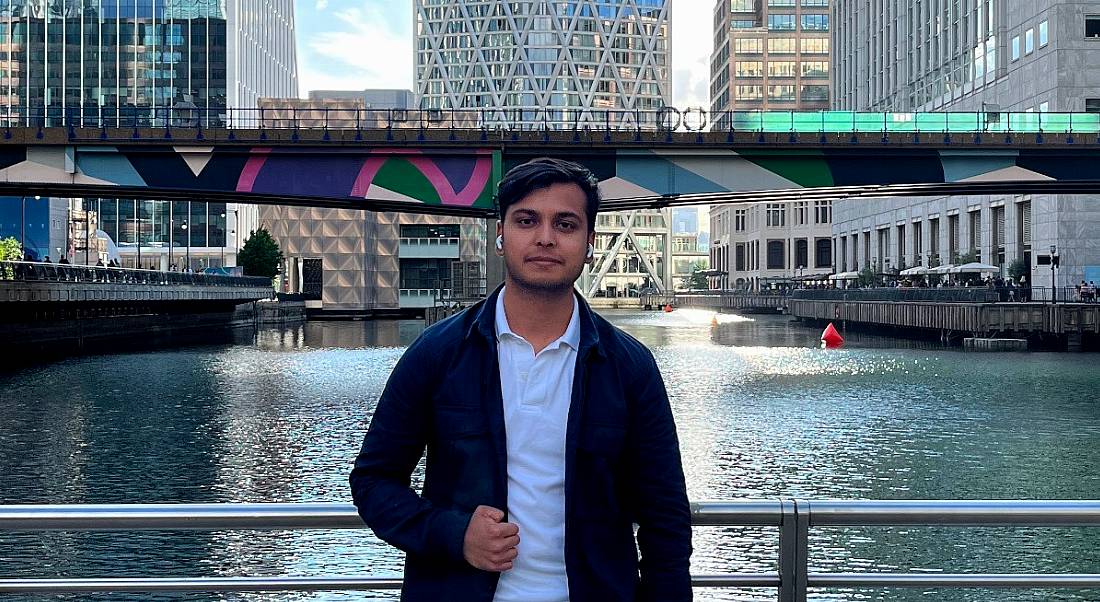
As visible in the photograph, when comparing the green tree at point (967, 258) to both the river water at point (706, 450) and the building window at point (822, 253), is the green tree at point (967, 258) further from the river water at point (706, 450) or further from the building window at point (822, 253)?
the building window at point (822, 253)

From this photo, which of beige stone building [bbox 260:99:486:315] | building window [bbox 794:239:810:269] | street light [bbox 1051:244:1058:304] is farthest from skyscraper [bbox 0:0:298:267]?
street light [bbox 1051:244:1058:304]

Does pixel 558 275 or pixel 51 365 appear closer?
pixel 558 275

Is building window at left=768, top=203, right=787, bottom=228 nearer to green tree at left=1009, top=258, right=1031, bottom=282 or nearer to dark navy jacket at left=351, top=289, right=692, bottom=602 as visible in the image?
green tree at left=1009, top=258, right=1031, bottom=282

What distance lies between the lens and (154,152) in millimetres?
49188

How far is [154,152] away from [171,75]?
12686 cm

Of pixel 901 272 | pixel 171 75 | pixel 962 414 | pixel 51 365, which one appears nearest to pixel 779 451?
pixel 962 414

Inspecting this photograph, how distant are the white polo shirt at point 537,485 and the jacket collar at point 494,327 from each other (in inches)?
4.6

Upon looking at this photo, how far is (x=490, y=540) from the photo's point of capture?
361cm

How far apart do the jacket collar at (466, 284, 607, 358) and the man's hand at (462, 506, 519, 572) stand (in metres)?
0.52

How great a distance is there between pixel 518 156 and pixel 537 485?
47.8 m

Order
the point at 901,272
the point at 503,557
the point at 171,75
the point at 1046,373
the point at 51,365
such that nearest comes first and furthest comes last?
the point at 503,557, the point at 1046,373, the point at 51,365, the point at 901,272, the point at 171,75

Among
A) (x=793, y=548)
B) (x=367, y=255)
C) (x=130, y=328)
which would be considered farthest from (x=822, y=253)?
(x=793, y=548)

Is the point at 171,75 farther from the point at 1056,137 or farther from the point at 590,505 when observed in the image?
the point at 590,505

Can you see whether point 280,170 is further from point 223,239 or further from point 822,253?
point 822,253
